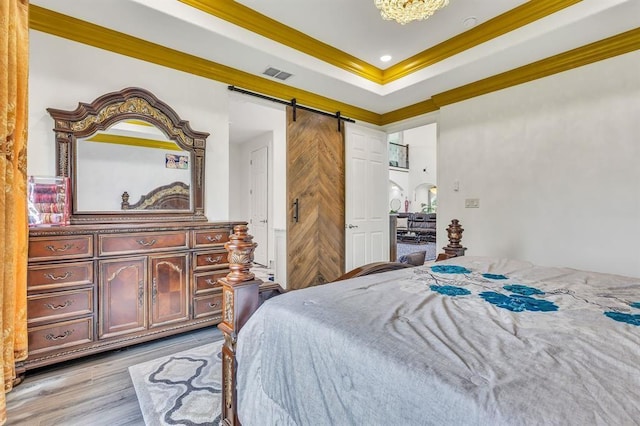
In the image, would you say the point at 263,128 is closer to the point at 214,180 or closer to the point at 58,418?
the point at 214,180

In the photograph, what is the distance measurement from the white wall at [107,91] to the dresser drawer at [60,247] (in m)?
0.60

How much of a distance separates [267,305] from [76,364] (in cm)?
200

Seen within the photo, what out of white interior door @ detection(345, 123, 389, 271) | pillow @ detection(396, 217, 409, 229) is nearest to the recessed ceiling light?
white interior door @ detection(345, 123, 389, 271)

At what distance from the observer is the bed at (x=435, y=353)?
602mm

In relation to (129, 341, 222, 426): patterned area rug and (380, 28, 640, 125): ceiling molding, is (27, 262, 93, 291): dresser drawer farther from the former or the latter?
(380, 28, 640, 125): ceiling molding

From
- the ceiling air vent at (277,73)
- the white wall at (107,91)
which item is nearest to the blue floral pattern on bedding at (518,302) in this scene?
the white wall at (107,91)

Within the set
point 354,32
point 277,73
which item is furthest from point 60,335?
point 354,32

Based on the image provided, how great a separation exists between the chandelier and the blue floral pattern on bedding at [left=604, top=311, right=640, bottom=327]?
2.11m

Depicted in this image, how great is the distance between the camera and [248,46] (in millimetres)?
2775

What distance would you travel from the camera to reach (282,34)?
116 inches

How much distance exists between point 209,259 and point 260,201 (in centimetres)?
343

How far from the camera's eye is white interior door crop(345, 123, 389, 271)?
438cm

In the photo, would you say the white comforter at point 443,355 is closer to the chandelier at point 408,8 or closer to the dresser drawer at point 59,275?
the dresser drawer at point 59,275

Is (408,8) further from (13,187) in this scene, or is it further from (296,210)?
(13,187)
